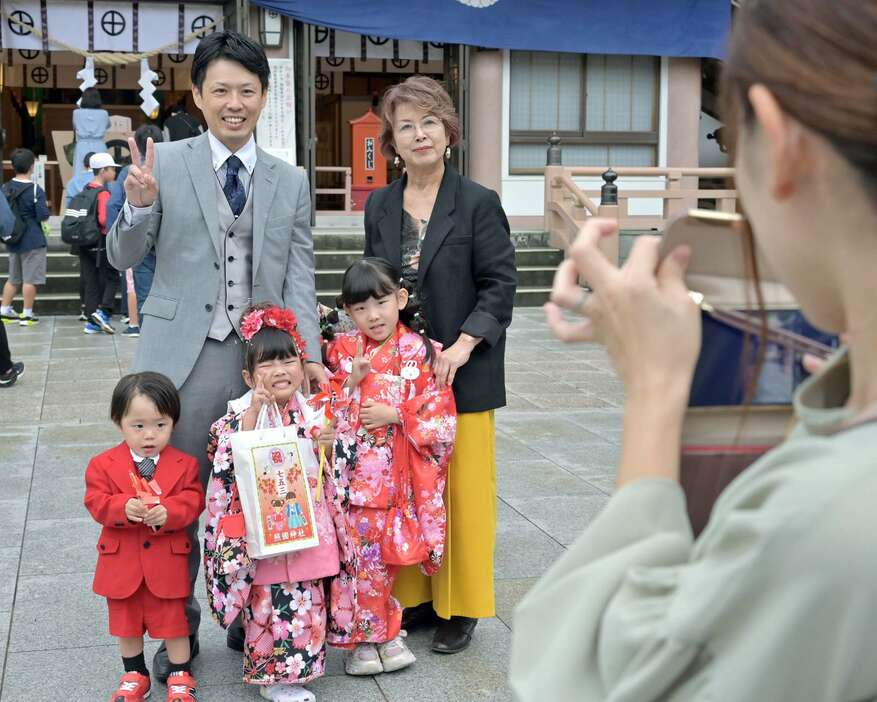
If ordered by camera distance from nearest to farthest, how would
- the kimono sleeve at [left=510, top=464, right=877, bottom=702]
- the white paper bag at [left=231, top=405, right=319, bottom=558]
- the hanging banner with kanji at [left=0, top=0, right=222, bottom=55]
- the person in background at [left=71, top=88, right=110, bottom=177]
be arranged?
the kimono sleeve at [left=510, top=464, right=877, bottom=702] < the white paper bag at [left=231, top=405, right=319, bottom=558] < the person in background at [left=71, top=88, right=110, bottom=177] < the hanging banner with kanji at [left=0, top=0, right=222, bottom=55]

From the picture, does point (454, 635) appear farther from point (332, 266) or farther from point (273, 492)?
point (332, 266)

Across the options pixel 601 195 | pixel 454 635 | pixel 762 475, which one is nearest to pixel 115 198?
pixel 601 195

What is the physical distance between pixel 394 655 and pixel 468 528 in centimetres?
51

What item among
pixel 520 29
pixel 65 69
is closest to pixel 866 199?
pixel 520 29

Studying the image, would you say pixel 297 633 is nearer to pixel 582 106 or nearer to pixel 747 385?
pixel 747 385

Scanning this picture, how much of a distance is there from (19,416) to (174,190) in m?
4.61

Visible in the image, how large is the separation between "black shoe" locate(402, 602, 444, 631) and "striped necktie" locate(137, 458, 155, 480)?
3.73ft

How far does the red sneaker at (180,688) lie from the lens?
3367 millimetres

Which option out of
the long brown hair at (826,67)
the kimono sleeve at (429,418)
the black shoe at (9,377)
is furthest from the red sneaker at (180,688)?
the black shoe at (9,377)

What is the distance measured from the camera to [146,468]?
3412 mm

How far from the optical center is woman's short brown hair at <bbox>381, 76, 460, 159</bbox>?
382cm

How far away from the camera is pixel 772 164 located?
92cm

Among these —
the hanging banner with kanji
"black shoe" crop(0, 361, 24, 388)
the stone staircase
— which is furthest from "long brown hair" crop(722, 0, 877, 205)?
the hanging banner with kanji

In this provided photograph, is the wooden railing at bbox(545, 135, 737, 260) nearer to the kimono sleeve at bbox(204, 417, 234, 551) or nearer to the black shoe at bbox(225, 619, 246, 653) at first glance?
the black shoe at bbox(225, 619, 246, 653)
